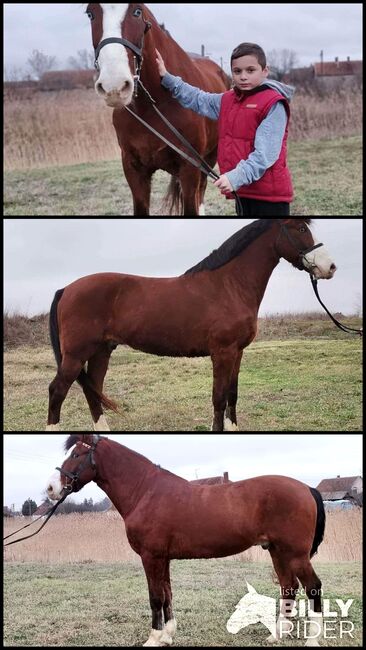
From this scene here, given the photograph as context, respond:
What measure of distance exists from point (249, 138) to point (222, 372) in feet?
4.31

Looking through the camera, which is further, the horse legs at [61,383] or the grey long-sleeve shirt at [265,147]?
the horse legs at [61,383]

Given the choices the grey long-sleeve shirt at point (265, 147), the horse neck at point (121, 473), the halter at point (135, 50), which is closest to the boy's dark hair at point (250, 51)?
the grey long-sleeve shirt at point (265, 147)

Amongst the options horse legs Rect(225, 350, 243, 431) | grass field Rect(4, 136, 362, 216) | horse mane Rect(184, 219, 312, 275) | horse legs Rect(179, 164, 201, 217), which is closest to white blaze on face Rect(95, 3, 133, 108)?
horse legs Rect(179, 164, 201, 217)

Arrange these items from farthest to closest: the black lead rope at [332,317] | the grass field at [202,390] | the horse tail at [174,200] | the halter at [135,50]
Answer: the horse tail at [174,200] → the grass field at [202,390] → the black lead rope at [332,317] → the halter at [135,50]

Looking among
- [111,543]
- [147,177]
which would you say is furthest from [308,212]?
[111,543]

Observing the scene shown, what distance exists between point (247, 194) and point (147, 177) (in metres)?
0.83

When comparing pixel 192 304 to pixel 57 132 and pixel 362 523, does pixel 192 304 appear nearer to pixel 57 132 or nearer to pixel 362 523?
pixel 362 523

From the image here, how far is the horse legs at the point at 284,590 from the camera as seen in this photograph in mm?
4855

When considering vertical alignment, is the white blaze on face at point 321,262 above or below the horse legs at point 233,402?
above

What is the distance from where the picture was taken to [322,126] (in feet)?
42.2

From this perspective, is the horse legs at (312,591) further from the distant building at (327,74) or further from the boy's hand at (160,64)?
the distant building at (327,74)

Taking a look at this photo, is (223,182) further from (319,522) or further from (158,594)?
(158,594)

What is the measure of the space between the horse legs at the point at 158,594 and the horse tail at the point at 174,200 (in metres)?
2.74

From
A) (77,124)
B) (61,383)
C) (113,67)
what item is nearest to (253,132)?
(113,67)
